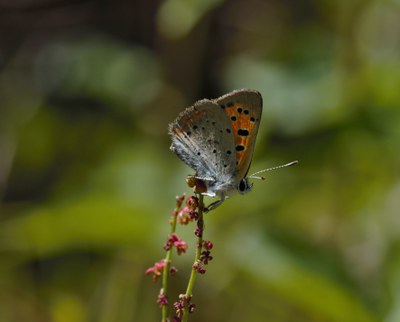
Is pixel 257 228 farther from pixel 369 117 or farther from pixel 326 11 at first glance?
pixel 326 11

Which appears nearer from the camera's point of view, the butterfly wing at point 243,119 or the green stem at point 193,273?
the green stem at point 193,273

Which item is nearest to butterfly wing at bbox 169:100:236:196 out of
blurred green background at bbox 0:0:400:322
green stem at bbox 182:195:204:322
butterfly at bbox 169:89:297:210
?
butterfly at bbox 169:89:297:210

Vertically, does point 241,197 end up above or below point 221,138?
below

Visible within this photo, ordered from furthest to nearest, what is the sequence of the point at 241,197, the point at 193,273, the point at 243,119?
1. the point at 241,197
2. the point at 243,119
3. the point at 193,273

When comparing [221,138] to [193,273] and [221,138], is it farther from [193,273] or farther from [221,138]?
[193,273]

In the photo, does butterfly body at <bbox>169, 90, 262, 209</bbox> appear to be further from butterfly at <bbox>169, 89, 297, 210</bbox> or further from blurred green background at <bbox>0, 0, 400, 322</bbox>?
blurred green background at <bbox>0, 0, 400, 322</bbox>

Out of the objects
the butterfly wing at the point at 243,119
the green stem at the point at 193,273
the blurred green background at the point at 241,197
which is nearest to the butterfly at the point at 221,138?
the butterfly wing at the point at 243,119

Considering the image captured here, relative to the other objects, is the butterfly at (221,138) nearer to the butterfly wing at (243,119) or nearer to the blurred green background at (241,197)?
the butterfly wing at (243,119)

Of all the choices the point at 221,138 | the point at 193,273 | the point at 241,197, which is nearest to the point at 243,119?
the point at 221,138

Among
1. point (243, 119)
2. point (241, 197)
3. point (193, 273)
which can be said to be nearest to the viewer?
point (193, 273)
